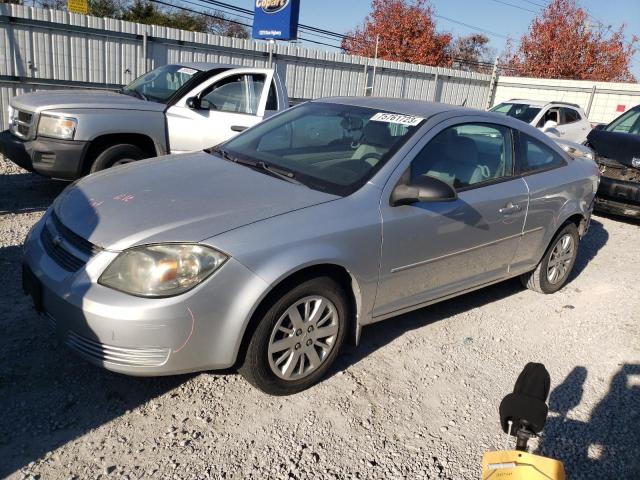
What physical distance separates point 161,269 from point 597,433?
2518mm

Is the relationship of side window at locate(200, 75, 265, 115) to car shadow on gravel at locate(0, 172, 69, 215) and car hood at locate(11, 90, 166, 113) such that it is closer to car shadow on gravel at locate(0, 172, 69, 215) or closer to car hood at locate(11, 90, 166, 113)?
car hood at locate(11, 90, 166, 113)

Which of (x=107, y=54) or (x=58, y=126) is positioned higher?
(x=107, y=54)

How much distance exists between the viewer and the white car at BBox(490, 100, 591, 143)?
38.0ft

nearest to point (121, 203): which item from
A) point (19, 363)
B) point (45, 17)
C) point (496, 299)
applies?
point (19, 363)

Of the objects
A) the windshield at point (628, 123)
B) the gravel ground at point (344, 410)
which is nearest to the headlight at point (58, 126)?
the gravel ground at point (344, 410)

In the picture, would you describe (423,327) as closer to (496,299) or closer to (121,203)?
(496,299)

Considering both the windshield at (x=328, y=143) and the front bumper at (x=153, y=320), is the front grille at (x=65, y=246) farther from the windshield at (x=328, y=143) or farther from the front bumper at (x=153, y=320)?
the windshield at (x=328, y=143)

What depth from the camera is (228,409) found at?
2.99 m

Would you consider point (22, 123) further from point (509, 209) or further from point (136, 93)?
point (509, 209)

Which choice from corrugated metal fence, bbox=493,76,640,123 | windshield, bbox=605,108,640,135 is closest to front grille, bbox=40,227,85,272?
windshield, bbox=605,108,640,135

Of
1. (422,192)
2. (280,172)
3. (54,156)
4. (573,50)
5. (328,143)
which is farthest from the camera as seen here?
(573,50)

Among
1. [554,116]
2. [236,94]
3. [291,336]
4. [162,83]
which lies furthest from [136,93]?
[554,116]

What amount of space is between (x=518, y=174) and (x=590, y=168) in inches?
52.6

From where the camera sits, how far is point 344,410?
121 inches
